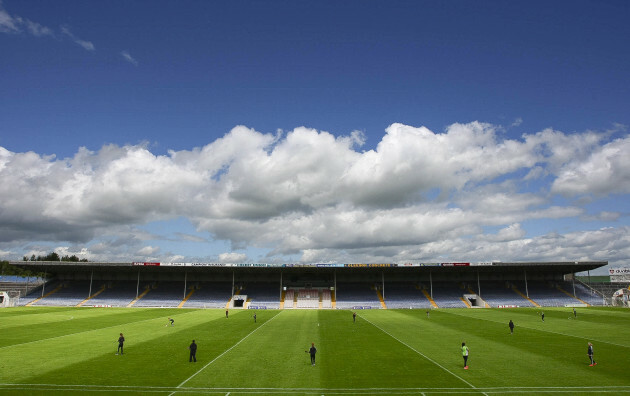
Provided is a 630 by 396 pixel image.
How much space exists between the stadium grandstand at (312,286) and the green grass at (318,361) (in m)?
39.7

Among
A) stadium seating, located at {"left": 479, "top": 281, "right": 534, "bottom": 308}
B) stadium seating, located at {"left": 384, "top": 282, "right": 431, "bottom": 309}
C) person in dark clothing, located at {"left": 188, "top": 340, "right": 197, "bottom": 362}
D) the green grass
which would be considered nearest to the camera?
the green grass

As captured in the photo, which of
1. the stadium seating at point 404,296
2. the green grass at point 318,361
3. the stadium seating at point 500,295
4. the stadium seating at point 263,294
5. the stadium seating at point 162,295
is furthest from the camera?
the stadium seating at point 162,295

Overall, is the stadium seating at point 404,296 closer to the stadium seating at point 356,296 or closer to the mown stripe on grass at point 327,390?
the stadium seating at point 356,296

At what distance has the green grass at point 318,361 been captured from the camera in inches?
767

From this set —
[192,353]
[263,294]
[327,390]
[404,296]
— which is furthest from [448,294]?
[327,390]

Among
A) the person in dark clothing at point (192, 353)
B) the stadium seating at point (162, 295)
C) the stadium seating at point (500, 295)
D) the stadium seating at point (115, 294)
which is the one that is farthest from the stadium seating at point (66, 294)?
the stadium seating at point (500, 295)

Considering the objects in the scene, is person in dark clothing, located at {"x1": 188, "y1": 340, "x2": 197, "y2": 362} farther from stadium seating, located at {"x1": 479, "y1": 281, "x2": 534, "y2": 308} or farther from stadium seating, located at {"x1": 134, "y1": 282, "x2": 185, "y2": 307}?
stadium seating, located at {"x1": 479, "y1": 281, "x2": 534, "y2": 308}

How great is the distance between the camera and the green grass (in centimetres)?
1948

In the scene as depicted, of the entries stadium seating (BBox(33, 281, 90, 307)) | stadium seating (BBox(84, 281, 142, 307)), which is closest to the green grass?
stadium seating (BBox(84, 281, 142, 307))

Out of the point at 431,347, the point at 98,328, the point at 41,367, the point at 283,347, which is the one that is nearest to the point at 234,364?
the point at 283,347

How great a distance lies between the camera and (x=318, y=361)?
25.6 m

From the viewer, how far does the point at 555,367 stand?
2342cm

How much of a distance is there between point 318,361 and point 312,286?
2641 inches

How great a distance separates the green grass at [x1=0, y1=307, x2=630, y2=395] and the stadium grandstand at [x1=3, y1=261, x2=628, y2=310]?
130 feet
